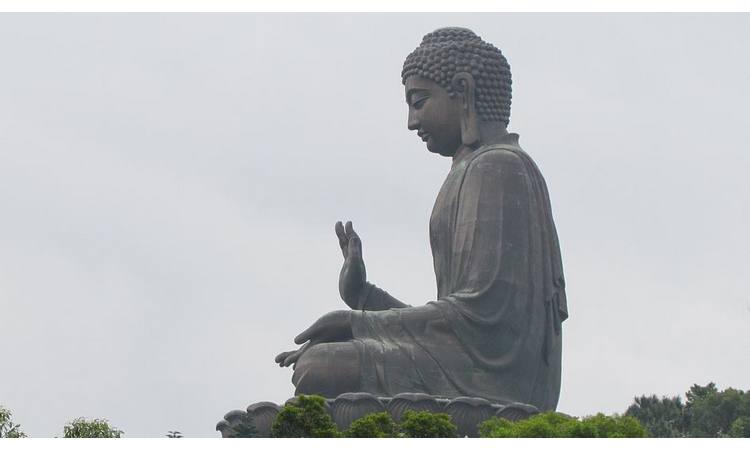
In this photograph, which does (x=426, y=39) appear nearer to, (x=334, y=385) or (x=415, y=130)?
(x=415, y=130)

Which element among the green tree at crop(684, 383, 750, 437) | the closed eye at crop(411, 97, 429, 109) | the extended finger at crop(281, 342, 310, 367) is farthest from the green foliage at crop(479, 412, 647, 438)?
the green tree at crop(684, 383, 750, 437)

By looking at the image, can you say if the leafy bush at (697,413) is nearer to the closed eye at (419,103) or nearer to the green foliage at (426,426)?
the closed eye at (419,103)

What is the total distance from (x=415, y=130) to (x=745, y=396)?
8800 mm

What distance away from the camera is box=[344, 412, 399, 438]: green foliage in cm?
1944

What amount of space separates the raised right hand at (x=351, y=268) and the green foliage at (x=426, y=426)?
9.89 ft

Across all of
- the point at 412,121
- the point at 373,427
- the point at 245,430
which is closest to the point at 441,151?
the point at 412,121

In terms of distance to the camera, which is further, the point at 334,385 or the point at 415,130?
the point at 415,130

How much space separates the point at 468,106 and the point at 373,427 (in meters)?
4.32

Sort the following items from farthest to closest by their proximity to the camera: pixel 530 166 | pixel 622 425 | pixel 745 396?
pixel 745 396 < pixel 530 166 < pixel 622 425

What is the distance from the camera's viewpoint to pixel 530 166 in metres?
22.8

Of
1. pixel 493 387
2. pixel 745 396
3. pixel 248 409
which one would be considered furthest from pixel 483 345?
pixel 745 396

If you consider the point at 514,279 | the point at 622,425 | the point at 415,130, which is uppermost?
the point at 415,130

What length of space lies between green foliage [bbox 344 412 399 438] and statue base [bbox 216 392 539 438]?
2.85ft

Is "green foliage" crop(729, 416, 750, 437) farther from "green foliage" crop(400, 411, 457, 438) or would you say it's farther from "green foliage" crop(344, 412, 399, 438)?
"green foliage" crop(344, 412, 399, 438)
